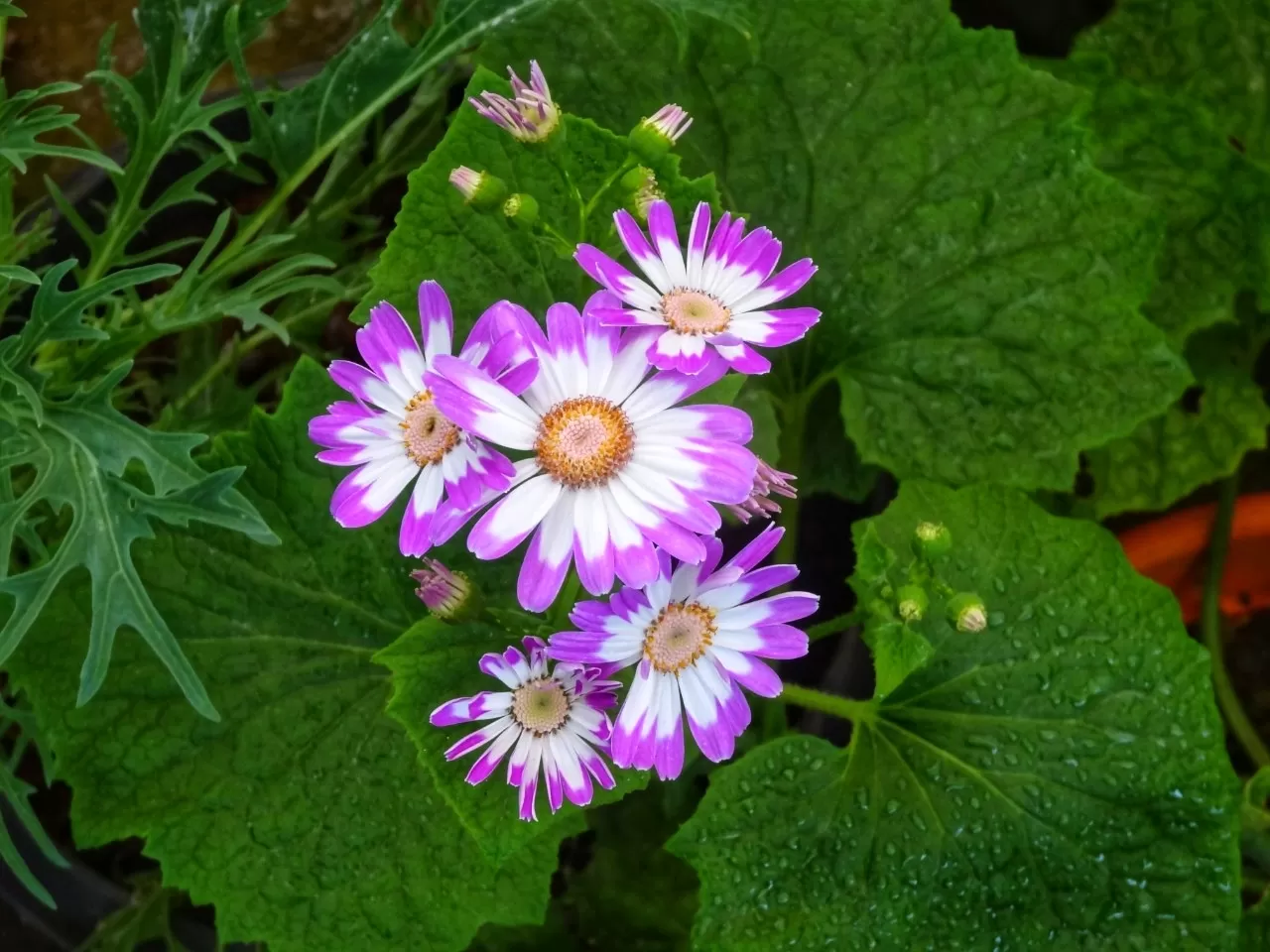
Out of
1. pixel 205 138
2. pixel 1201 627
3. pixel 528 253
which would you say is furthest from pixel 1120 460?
pixel 205 138

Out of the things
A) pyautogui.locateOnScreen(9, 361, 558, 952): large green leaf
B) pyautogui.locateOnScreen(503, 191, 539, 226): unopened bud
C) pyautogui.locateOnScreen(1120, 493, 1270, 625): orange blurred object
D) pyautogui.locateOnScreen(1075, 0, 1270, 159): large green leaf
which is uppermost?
pyautogui.locateOnScreen(1075, 0, 1270, 159): large green leaf

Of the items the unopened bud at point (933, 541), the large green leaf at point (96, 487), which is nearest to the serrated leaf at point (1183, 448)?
the unopened bud at point (933, 541)

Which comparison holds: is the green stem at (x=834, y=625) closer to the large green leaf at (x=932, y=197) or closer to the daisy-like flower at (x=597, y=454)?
the large green leaf at (x=932, y=197)

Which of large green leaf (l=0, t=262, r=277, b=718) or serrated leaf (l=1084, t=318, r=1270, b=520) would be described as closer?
large green leaf (l=0, t=262, r=277, b=718)

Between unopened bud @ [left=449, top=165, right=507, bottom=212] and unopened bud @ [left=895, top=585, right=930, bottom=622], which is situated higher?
unopened bud @ [left=449, top=165, right=507, bottom=212]

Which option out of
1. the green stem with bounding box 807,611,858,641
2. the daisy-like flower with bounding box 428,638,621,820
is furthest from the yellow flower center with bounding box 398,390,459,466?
the green stem with bounding box 807,611,858,641

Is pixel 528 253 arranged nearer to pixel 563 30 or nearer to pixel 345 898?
pixel 563 30

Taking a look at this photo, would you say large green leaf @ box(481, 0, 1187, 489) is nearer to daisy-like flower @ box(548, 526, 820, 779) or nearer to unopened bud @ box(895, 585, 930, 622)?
unopened bud @ box(895, 585, 930, 622)
